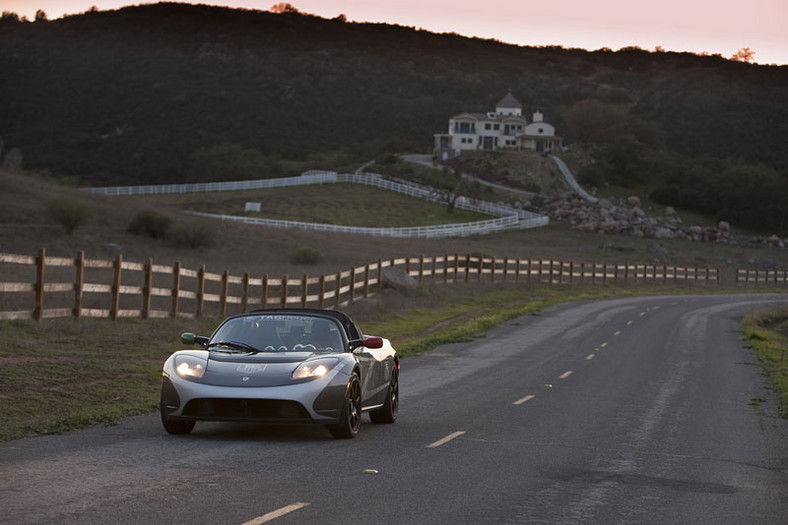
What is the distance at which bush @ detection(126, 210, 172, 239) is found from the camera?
205 ft

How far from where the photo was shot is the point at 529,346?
3000cm

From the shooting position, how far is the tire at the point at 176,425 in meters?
12.8

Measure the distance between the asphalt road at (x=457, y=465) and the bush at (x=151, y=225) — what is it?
141ft

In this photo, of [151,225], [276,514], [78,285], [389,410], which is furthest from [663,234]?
[276,514]

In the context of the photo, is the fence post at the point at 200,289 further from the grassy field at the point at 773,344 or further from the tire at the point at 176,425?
the tire at the point at 176,425

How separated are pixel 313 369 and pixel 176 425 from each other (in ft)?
5.31

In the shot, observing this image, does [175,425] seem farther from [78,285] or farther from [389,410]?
[78,285]

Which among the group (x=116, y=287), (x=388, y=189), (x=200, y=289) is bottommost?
(x=200, y=289)

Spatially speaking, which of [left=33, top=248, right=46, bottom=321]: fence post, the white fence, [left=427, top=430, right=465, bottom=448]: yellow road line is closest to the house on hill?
the white fence

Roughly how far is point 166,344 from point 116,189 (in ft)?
267

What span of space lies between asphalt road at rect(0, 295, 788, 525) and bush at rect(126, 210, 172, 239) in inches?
1686

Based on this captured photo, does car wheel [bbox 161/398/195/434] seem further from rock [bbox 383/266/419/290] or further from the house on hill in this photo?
the house on hill

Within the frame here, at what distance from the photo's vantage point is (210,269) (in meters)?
48.0

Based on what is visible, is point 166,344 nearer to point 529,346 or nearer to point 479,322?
point 529,346
